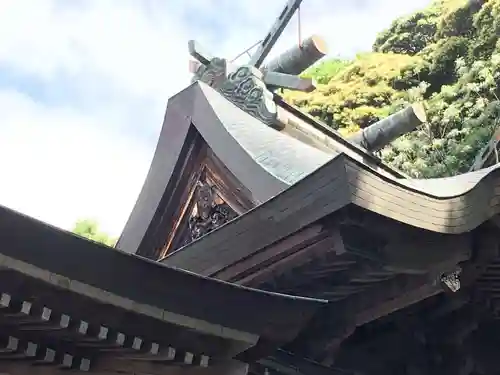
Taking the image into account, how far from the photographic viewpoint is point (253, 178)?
4043 mm

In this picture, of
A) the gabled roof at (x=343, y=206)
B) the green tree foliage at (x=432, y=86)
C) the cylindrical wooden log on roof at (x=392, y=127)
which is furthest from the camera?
the green tree foliage at (x=432, y=86)

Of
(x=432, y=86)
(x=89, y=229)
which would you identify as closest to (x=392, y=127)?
(x=432, y=86)

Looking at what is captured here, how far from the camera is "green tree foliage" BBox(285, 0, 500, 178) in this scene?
1666 centimetres

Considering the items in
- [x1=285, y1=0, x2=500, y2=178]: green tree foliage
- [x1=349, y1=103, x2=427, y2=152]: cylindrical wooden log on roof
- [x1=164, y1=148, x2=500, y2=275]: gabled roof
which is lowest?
[x1=164, y1=148, x2=500, y2=275]: gabled roof

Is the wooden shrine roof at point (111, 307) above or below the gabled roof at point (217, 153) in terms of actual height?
below

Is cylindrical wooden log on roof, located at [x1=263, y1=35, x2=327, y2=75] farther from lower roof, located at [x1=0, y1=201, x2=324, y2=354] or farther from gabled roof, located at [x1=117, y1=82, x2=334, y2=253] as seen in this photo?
lower roof, located at [x1=0, y1=201, x2=324, y2=354]

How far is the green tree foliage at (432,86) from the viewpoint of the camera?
1666cm

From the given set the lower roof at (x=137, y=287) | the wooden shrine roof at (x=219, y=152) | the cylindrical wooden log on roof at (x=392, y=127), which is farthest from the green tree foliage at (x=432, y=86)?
the lower roof at (x=137, y=287)

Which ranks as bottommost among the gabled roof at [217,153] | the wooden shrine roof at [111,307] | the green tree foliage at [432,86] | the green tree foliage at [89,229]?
the wooden shrine roof at [111,307]

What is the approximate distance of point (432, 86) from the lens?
65.5 feet

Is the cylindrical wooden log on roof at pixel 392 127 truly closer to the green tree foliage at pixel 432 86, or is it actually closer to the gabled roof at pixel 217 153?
the gabled roof at pixel 217 153

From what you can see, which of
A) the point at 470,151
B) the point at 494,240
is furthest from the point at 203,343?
the point at 470,151

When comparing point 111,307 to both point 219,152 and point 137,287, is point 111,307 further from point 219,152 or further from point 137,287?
point 219,152

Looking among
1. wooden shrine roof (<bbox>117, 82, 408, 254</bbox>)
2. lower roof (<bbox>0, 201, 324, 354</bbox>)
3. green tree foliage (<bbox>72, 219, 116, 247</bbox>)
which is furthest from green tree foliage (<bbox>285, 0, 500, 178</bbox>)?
lower roof (<bbox>0, 201, 324, 354</bbox>)
